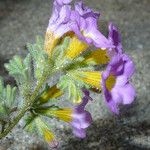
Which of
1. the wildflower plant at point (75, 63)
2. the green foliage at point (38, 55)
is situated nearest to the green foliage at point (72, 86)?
the wildflower plant at point (75, 63)

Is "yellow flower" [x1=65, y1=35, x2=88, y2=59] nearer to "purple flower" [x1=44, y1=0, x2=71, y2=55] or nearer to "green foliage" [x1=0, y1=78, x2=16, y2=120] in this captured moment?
"purple flower" [x1=44, y1=0, x2=71, y2=55]

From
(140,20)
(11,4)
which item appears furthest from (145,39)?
(11,4)

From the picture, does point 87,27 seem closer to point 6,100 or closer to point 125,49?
point 6,100

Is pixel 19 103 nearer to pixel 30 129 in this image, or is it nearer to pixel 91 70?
pixel 30 129

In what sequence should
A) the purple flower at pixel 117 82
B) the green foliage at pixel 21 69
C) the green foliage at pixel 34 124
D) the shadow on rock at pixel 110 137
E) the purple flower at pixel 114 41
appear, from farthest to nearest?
the shadow on rock at pixel 110 137 → the green foliage at pixel 34 124 → the green foliage at pixel 21 69 → the purple flower at pixel 114 41 → the purple flower at pixel 117 82

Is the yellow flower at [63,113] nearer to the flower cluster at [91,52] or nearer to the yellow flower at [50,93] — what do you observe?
the yellow flower at [50,93]
